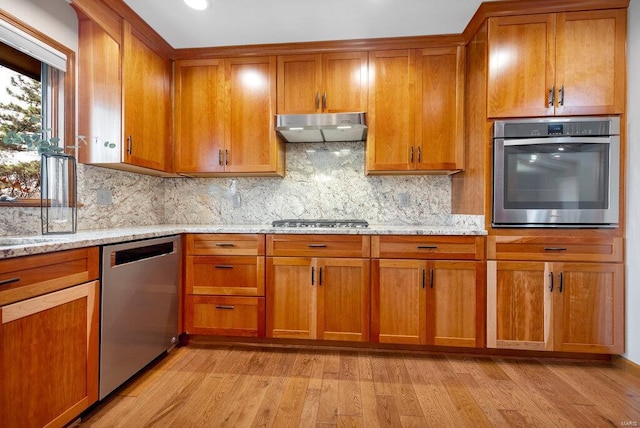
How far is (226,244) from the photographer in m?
2.33

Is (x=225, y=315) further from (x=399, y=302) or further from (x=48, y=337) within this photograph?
(x=399, y=302)

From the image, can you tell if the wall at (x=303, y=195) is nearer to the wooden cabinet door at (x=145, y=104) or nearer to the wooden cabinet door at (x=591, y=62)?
the wooden cabinet door at (x=145, y=104)

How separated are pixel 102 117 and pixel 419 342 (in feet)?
8.91

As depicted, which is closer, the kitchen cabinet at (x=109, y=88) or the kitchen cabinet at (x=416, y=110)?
the kitchen cabinet at (x=109, y=88)

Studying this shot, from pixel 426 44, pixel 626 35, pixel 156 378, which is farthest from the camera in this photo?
pixel 426 44

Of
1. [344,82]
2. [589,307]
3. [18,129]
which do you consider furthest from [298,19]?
[589,307]

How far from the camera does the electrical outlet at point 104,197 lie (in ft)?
7.39

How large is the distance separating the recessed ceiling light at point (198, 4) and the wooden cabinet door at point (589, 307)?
2.93m

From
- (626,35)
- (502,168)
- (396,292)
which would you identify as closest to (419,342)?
(396,292)

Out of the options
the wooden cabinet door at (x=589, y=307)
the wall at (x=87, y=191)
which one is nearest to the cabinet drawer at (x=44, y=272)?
the wall at (x=87, y=191)

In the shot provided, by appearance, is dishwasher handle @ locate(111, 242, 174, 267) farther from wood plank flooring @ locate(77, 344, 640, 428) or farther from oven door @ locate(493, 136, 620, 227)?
oven door @ locate(493, 136, 620, 227)

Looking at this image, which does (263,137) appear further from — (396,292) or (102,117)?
(396,292)

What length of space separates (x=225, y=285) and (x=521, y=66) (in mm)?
2646

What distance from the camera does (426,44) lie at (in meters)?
2.44
